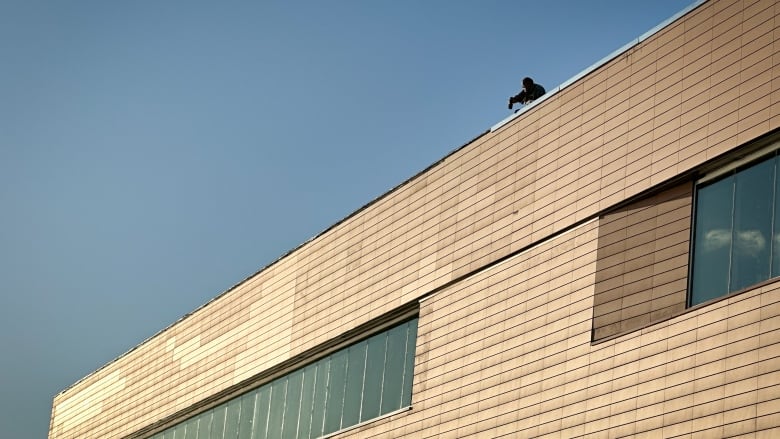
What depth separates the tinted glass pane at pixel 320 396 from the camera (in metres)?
31.2

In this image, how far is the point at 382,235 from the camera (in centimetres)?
2988

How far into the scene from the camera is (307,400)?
32.0 meters

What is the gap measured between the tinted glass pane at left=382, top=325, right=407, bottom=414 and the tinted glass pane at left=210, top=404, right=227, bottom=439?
29.9 feet

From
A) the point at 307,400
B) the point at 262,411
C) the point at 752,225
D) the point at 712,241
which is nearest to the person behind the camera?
the point at 752,225

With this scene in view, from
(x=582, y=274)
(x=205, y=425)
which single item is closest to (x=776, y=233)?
(x=582, y=274)

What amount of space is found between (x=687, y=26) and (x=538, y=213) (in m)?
4.78

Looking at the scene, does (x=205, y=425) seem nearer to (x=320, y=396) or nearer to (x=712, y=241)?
(x=320, y=396)

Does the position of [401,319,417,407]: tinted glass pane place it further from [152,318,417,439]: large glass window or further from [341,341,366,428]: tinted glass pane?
[341,341,366,428]: tinted glass pane

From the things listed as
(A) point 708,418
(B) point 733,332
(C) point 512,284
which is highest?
(C) point 512,284

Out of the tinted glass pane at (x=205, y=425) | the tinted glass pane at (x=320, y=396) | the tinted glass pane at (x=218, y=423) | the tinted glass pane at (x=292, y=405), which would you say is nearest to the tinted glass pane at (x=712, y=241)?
the tinted glass pane at (x=320, y=396)

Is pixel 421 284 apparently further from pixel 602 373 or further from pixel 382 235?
pixel 602 373

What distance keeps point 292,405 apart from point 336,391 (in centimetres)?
234

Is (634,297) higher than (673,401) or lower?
higher

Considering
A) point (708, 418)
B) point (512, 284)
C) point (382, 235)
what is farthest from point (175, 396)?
point (708, 418)
